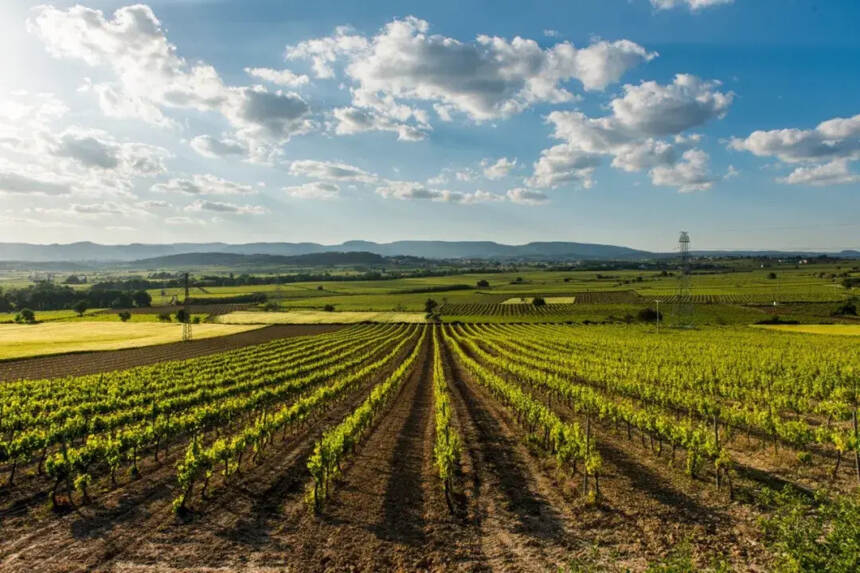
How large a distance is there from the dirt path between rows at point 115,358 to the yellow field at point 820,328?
9146 cm

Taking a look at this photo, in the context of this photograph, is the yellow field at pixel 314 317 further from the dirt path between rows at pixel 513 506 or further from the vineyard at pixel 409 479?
the dirt path between rows at pixel 513 506

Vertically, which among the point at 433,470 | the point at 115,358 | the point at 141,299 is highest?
the point at 141,299

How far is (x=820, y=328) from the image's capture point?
266 ft

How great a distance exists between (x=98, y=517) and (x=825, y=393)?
4036cm

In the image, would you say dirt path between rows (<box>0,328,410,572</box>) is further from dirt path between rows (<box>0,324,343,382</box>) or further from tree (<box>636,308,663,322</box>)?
tree (<box>636,308,663,322</box>)

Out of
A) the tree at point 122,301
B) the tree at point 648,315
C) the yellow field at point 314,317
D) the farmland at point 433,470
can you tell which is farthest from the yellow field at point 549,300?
the tree at point 122,301

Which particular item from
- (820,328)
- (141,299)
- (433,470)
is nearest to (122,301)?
(141,299)

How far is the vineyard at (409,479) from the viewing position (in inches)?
502

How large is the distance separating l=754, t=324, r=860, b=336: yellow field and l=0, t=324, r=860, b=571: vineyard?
55.6 metres

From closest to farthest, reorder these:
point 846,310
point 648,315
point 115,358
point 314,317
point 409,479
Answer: point 409,479, point 115,358, point 846,310, point 648,315, point 314,317

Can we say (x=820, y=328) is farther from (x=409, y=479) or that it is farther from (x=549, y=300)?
(x=409, y=479)

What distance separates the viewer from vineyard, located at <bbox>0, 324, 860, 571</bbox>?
12.8 metres

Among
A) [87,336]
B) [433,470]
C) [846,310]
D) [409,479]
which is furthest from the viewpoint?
[846,310]

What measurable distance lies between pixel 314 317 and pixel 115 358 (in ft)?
204
